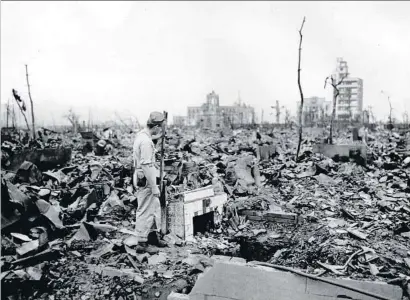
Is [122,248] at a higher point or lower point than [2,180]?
lower

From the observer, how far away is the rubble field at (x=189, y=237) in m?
4.03

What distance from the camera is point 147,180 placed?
5.05 meters

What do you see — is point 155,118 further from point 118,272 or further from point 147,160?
point 118,272

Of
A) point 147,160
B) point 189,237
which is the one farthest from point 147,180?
point 189,237

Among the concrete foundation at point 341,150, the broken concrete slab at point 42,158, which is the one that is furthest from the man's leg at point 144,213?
the concrete foundation at point 341,150

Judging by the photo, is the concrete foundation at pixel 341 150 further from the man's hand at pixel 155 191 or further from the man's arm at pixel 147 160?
the man's arm at pixel 147 160

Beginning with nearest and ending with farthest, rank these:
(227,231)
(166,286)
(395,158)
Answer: (166,286) < (227,231) < (395,158)

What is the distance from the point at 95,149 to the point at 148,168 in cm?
1091

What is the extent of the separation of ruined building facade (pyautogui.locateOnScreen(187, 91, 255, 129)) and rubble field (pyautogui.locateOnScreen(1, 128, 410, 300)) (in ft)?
192

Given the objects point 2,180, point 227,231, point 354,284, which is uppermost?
point 2,180

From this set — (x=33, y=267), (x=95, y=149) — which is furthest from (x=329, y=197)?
(x=95, y=149)

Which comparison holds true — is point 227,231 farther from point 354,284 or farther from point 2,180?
point 2,180

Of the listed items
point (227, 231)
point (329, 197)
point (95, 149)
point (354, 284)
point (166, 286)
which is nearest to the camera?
point (354, 284)

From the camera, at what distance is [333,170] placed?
1104 centimetres
